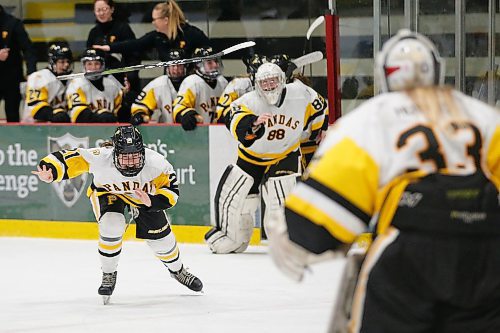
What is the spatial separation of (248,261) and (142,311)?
1553mm

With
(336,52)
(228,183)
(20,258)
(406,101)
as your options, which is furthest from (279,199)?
(406,101)

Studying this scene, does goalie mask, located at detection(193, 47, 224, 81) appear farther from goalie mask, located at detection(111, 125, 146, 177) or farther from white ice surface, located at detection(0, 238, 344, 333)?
goalie mask, located at detection(111, 125, 146, 177)

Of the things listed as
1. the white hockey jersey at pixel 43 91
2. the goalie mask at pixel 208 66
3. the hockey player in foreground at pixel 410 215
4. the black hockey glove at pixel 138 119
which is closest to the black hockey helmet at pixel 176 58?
the goalie mask at pixel 208 66

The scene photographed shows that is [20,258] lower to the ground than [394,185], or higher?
lower

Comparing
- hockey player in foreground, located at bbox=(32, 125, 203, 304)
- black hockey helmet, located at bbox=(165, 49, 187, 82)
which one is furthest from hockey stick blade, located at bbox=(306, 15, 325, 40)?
hockey player in foreground, located at bbox=(32, 125, 203, 304)

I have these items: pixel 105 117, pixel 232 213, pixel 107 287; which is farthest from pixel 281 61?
pixel 107 287

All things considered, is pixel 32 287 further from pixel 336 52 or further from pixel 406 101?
pixel 406 101

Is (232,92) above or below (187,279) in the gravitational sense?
above

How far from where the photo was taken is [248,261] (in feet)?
23.8

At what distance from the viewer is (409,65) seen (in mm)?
2512

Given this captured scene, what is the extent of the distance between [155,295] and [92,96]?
8.50 ft

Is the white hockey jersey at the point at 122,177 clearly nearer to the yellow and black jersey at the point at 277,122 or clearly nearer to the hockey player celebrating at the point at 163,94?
the yellow and black jersey at the point at 277,122

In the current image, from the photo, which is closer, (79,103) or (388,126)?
(388,126)

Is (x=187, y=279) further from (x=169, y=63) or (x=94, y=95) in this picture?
(x=94, y=95)
